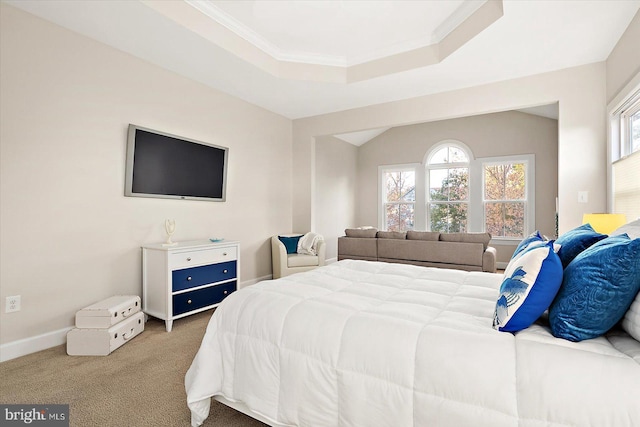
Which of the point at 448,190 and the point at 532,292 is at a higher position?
the point at 448,190

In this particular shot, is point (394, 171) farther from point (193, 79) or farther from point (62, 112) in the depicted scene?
point (62, 112)

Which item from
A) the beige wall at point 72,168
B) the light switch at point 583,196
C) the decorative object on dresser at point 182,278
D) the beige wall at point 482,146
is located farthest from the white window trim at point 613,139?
the beige wall at point 72,168

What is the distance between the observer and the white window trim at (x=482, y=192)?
6.21 meters

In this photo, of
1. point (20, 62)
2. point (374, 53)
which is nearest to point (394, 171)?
point (374, 53)

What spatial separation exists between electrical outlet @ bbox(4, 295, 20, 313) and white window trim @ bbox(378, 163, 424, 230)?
21.1 feet

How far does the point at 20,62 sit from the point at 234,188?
7.76 feet

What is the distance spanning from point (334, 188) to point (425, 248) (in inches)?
108

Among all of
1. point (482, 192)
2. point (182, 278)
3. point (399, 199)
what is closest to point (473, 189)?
point (482, 192)

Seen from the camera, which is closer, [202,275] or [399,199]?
[202,275]

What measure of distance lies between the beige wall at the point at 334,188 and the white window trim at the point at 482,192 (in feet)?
8.50

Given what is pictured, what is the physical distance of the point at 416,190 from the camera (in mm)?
7367

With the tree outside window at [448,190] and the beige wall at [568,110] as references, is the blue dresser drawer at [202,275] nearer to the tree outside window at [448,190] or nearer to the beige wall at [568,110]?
the beige wall at [568,110]

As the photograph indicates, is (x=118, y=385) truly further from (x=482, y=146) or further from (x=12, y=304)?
(x=482, y=146)

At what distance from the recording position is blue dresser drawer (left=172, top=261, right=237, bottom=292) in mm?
3135
